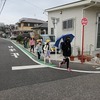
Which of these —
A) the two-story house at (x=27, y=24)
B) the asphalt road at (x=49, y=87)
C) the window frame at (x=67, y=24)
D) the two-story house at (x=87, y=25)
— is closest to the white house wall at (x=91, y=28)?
the two-story house at (x=87, y=25)

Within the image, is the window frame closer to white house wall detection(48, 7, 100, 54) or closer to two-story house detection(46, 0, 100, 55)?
two-story house detection(46, 0, 100, 55)

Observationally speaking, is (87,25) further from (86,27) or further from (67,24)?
(67,24)

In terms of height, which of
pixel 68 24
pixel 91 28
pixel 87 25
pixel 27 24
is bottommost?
pixel 91 28

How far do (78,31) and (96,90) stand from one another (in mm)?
9286

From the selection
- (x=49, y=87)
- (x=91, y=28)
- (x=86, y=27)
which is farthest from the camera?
(x=91, y=28)

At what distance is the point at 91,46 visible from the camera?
1499 cm

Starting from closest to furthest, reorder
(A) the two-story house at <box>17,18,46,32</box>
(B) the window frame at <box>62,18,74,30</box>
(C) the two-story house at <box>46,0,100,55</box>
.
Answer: (C) the two-story house at <box>46,0,100,55</box> → (B) the window frame at <box>62,18,74,30</box> → (A) the two-story house at <box>17,18,46,32</box>

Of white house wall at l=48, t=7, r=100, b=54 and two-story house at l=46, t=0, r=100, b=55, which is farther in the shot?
white house wall at l=48, t=7, r=100, b=54

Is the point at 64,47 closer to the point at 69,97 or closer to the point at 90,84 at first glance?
the point at 90,84

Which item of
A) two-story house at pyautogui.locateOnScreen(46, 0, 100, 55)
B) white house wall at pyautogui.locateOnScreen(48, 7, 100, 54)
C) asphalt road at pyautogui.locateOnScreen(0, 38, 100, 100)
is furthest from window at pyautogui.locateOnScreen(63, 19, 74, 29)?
asphalt road at pyautogui.locateOnScreen(0, 38, 100, 100)

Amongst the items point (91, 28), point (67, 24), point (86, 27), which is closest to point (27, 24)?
point (67, 24)

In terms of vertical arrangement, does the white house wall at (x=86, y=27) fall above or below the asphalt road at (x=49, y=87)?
above

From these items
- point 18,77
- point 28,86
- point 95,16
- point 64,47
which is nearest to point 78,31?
point 95,16

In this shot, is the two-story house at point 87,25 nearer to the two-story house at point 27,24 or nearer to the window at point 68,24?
the window at point 68,24
